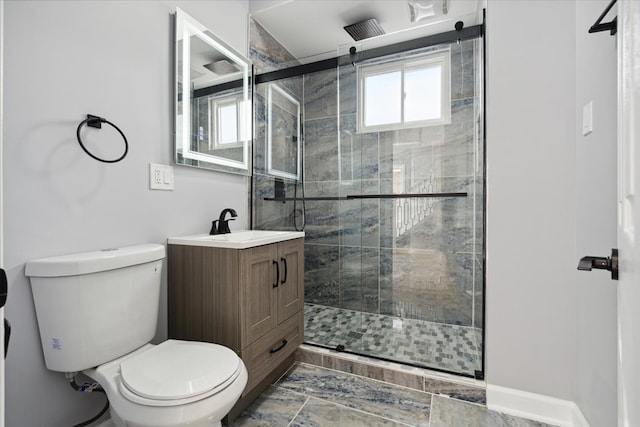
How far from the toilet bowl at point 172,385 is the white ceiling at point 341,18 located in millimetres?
2155

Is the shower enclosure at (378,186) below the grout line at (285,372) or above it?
above

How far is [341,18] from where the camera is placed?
235cm

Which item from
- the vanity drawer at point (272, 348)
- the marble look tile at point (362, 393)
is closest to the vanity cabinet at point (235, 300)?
the vanity drawer at point (272, 348)

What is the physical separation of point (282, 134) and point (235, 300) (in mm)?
1619

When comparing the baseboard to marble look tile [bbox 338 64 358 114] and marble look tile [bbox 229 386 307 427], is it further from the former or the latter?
marble look tile [bbox 338 64 358 114]

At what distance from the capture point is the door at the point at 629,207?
0.60 metres

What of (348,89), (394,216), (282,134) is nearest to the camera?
(348,89)

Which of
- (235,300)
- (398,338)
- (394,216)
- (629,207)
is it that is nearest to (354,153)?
(394,216)

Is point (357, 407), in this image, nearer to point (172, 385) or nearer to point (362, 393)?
point (362, 393)

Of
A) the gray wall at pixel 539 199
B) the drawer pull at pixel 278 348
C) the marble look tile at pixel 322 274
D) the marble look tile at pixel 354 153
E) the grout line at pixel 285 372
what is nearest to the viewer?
the gray wall at pixel 539 199

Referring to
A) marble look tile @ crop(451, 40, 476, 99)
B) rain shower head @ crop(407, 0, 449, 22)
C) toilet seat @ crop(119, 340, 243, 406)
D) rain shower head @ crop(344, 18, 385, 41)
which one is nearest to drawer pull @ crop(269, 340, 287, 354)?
toilet seat @ crop(119, 340, 243, 406)

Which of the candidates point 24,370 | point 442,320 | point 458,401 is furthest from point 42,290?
point 442,320

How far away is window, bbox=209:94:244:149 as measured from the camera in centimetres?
184

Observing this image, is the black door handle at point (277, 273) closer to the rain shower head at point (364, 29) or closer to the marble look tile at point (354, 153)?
the marble look tile at point (354, 153)
